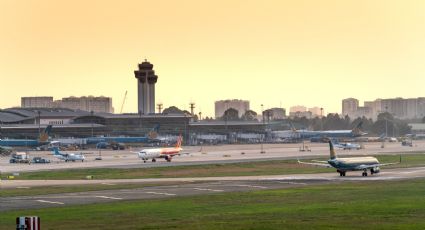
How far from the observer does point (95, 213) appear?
224 ft

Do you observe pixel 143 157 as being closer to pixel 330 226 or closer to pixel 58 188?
pixel 58 188

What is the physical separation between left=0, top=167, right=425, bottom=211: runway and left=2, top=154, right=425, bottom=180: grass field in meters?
8.52

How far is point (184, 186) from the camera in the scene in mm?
97812

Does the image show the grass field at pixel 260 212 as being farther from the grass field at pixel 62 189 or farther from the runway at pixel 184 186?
the grass field at pixel 62 189

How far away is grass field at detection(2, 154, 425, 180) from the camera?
12194 centimetres

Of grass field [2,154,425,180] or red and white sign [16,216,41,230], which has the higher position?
red and white sign [16,216,41,230]

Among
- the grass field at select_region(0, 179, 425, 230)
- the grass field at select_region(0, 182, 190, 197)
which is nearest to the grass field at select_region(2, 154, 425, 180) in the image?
the grass field at select_region(0, 182, 190, 197)

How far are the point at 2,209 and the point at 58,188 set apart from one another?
79.4 ft

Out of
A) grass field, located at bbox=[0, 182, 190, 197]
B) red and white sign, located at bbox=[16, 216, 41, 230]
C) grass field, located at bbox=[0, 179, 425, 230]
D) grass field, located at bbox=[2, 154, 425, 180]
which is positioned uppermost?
red and white sign, located at bbox=[16, 216, 41, 230]

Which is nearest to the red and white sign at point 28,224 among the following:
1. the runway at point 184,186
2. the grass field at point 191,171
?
the runway at point 184,186

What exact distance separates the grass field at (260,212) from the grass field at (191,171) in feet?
123

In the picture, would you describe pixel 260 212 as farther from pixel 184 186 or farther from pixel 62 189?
pixel 62 189

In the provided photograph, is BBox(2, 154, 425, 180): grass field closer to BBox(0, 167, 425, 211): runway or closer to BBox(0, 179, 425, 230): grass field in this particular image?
BBox(0, 167, 425, 211): runway

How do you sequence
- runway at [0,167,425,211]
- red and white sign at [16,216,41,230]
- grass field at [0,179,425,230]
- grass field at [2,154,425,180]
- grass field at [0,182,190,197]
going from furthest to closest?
grass field at [2,154,425,180] < grass field at [0,182,190,197] < runway at [0,167,425,211] < grass field at [0,179,425,230] < red and white sign at [16,216,41,230]
